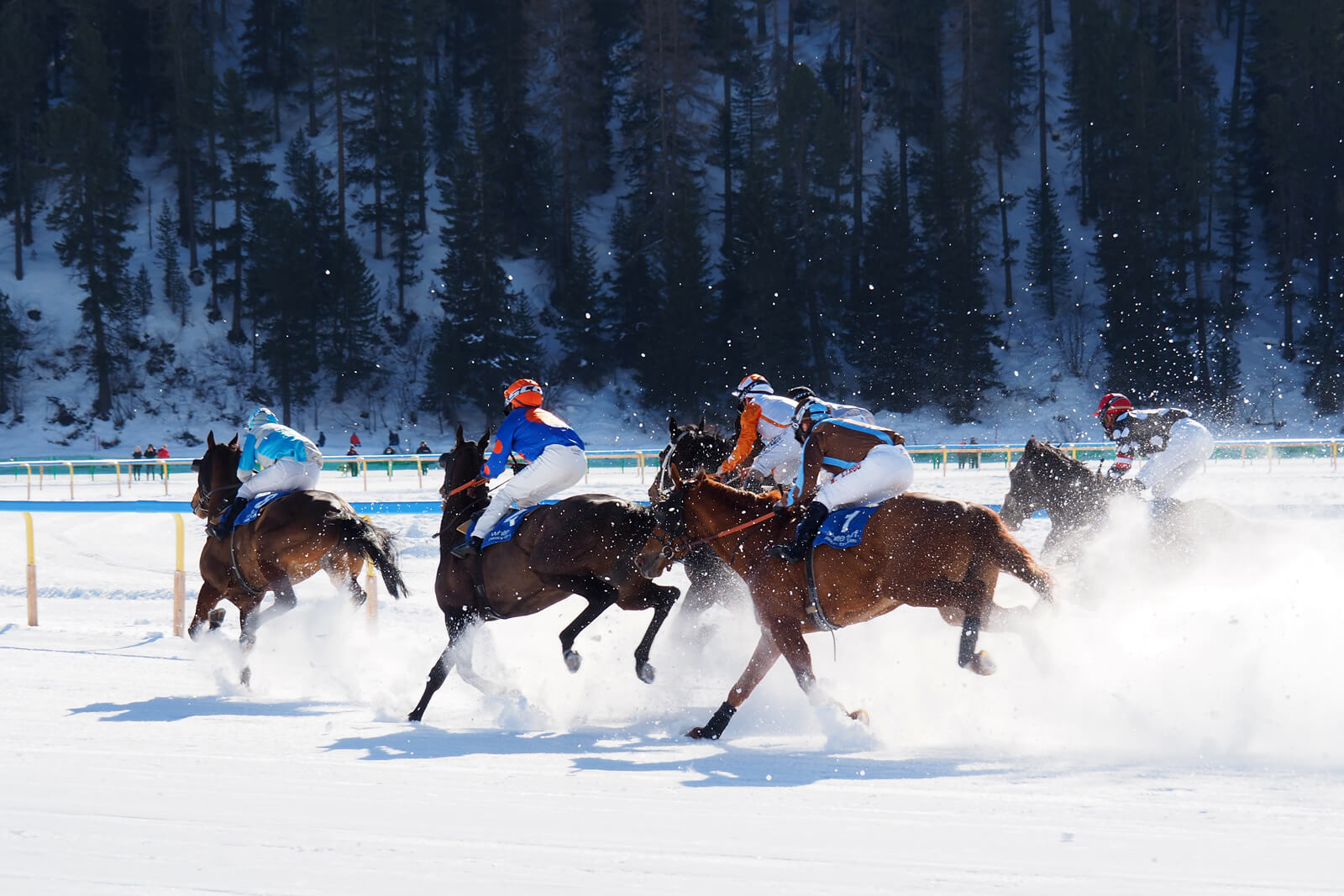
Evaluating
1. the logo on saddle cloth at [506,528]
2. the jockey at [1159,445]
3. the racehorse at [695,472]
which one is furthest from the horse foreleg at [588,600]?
the jockey at [1159,445]

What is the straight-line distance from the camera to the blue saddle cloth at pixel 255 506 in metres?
9.06

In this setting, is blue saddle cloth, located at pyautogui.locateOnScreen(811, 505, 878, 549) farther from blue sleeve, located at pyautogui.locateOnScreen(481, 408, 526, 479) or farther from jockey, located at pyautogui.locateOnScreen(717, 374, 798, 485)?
blue sleeve, located at pyautogui.locateOnScreen(481, 408, 526, 479)

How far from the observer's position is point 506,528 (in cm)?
783

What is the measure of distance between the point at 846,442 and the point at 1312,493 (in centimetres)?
1405

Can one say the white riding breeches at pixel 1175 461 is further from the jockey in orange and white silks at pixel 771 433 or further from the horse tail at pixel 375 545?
the horse tail at pixel 375 545

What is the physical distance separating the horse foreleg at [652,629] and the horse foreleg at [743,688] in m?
0.82

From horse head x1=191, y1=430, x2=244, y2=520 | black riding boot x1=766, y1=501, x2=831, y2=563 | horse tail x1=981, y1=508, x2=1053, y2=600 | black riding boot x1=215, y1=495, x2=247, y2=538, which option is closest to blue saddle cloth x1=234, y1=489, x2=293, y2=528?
black riding boot x1=215, y1=495, x2=247, y2=538

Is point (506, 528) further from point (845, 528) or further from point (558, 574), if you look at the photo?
point (845, 528)

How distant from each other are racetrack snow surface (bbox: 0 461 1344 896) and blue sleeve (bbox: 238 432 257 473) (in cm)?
130

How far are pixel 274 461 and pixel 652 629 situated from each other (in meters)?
3.54

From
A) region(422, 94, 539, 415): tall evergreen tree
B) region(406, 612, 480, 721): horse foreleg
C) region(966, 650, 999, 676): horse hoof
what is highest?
region(422, 94, 539, 415): tall evergreen tree

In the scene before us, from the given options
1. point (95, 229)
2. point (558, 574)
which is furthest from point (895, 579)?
point (95, 229)

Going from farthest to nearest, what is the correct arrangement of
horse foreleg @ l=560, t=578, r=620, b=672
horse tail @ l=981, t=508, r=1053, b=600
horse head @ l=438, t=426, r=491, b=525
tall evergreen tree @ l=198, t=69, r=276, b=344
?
tall evergreen tree @ l=198, t=69, r=276, b=344, horse head @ l=438, t=426, r=491, b=525, horse foreleg @ l=560, t=578, r=620, b=672, horse tail @ l=981, t=508, r=1053, b=600

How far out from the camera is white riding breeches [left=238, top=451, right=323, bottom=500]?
920 cm
